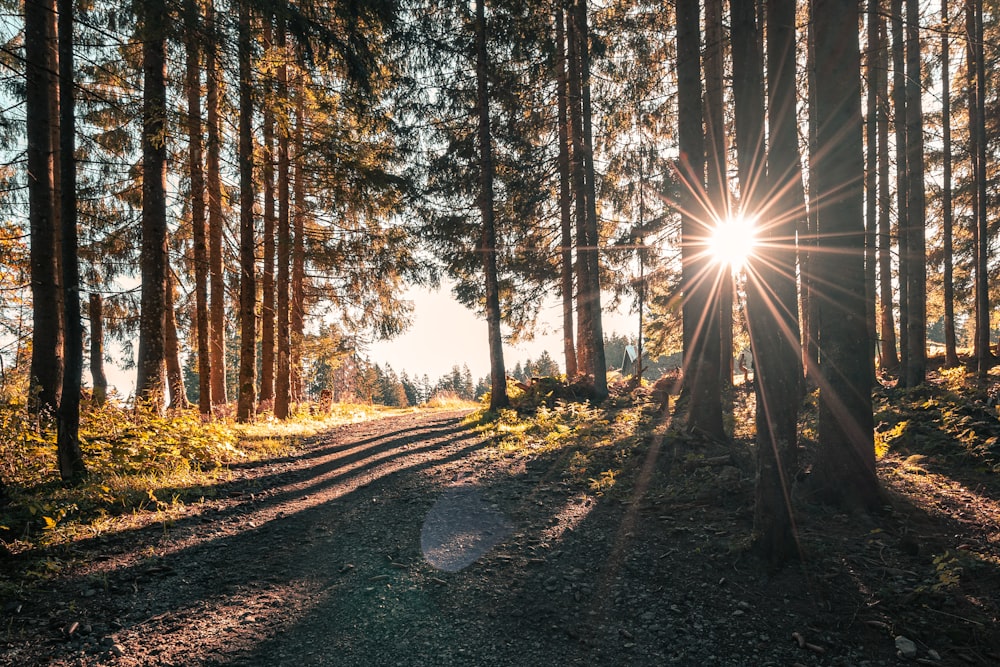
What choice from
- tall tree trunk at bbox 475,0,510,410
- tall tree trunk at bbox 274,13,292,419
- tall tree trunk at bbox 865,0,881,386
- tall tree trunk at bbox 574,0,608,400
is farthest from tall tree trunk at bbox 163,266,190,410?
tall tree trunk at bbox 865,0,881,386

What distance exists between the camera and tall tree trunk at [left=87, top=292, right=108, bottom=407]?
12008 millimetres

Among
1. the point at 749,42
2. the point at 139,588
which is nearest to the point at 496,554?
the point at 139,588

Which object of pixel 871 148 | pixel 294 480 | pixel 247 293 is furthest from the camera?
pixel 871 148

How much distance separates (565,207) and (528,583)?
14.4m

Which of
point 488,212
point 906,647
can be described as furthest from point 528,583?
point 488,212

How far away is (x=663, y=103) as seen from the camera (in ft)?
40.8

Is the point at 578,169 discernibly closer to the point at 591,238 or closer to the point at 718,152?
the point at 591,238

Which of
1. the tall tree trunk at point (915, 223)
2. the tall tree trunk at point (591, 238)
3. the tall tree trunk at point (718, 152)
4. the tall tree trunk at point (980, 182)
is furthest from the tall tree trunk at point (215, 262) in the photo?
the tall tree trunk at point (980, 182)

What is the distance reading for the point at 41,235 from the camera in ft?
21.7

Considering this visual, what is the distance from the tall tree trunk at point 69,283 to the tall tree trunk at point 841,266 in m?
8.93

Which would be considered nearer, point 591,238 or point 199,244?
point 199,244

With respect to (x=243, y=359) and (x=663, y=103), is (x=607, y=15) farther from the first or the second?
(x=243, y=359)

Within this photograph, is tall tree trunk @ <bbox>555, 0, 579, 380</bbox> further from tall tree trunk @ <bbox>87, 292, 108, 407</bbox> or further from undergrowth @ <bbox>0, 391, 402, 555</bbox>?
tall tree trunk @ <bbox>87, 292, 108, 407</bbox>

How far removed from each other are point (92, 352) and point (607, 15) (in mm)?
18618
